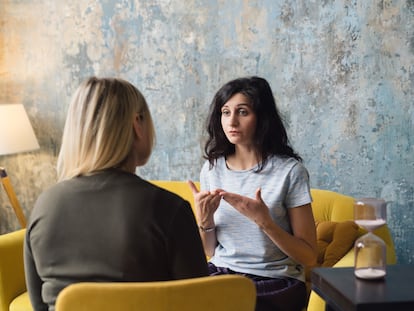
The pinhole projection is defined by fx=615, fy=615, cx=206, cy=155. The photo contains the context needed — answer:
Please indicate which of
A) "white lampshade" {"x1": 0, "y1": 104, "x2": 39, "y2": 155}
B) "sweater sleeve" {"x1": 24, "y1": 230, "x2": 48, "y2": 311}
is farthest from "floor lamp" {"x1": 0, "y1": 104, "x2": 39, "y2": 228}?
"sweater sleeve" {"x1": 24, "y1": 230, "x2": 48, "y2": 311}

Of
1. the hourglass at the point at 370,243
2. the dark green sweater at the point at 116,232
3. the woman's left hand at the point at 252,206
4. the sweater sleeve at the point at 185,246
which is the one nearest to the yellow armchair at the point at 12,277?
the woman's left hand at the point at 252,206

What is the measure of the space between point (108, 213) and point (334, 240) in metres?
1.42

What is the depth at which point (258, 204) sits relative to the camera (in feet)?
6.84

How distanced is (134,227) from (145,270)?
0.11 metres

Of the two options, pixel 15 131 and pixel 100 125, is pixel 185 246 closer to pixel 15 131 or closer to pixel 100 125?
pixel 100 125

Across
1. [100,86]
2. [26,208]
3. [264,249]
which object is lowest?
[26,208]

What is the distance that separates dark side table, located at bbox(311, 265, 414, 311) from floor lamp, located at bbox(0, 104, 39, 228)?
216 cm

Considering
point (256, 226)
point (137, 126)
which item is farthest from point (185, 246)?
point (256, 226)

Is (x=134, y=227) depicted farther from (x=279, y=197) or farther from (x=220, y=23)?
(x=220, y=23)

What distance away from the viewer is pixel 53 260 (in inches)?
60.3

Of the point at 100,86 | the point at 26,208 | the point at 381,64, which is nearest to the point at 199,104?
the point at 381,64

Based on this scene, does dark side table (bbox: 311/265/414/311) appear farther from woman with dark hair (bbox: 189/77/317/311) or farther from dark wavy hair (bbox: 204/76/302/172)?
dark wavy hair (bbox: 204/76/302/172)

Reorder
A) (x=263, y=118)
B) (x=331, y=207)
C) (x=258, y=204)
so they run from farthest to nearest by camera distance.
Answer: (x=331, y=207) → (x=263, y=118) → (x=258, y=204)

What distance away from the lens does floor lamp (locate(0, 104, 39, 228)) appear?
3465 mm
